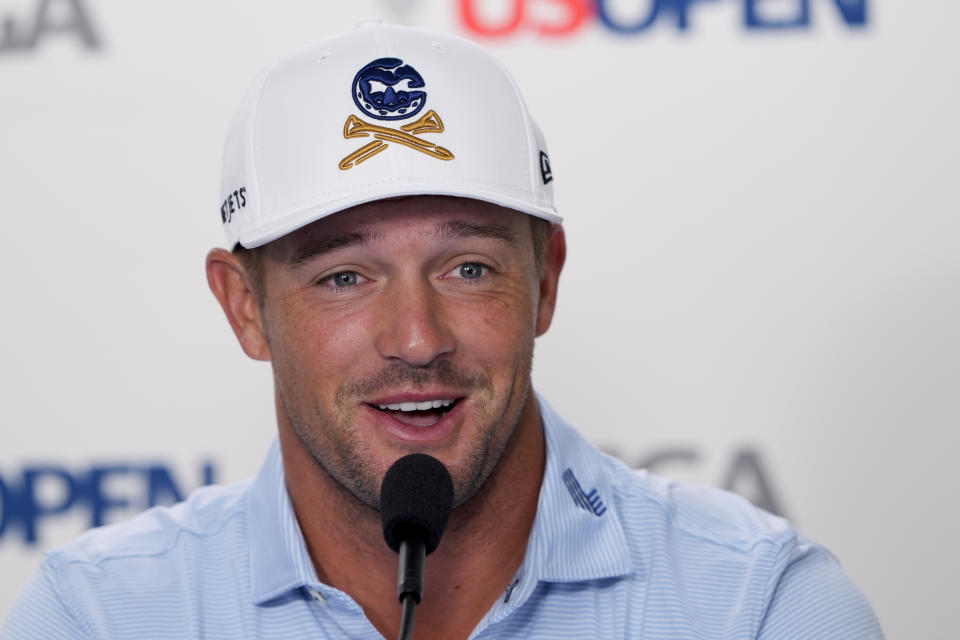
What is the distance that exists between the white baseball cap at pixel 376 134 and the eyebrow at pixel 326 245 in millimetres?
35

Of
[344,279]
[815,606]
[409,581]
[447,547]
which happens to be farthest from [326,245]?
[815,606]

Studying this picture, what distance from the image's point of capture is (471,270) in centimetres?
114

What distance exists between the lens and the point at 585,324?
175 cm

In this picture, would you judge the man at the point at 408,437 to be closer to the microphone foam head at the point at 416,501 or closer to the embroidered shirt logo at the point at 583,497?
the embroidered shirt logo at the point at 583,497

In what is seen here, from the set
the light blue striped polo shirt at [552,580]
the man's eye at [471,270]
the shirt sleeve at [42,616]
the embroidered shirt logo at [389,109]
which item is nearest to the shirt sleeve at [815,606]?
the light blue striped polo shirt at [552,580]

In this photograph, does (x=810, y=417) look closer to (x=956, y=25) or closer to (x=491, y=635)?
(x=956, y=25)

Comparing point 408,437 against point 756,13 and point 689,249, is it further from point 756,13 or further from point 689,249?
point 756,13

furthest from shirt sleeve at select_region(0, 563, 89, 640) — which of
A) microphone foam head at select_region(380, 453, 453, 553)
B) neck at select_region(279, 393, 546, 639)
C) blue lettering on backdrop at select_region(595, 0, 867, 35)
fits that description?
blue lettering on backdrop at select_region(595, 0, 867, 35)

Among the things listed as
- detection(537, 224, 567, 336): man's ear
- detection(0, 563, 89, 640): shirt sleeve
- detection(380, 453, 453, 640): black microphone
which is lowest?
detection(0, 563, 89, 640): shirt sleeve

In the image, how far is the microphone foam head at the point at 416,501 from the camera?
0.84 m

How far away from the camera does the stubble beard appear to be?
1096mm

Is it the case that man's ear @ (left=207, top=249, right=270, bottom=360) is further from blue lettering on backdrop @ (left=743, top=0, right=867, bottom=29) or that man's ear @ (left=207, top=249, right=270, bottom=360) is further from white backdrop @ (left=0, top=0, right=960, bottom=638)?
blue lettering on backdrop @ (left=743, top=0, right=867, bottom=29)

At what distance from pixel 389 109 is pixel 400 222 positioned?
97 mm

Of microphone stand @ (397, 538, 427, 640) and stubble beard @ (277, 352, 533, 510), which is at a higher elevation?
stubble beard @ (277, 352, 533, 510)
